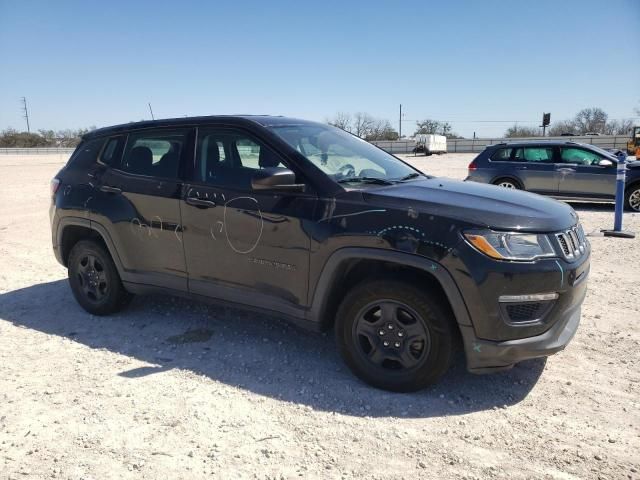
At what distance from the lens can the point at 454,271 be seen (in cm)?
292

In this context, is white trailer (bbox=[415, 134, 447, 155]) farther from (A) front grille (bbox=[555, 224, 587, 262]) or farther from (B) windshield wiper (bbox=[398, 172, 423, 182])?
(A) front grille (bbox=[555, 224, 587, 262])

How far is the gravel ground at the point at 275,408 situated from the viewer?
2.62m

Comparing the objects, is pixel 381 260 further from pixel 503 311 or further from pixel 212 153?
pixel 212 153

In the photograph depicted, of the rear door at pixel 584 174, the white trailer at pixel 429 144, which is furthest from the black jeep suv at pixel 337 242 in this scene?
the white trailer at pixel 429 144

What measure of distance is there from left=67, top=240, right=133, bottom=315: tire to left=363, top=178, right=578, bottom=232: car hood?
8.89ft

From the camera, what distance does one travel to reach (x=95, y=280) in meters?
4.77

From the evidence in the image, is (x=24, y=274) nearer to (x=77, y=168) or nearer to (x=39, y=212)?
(x=77, y=168)

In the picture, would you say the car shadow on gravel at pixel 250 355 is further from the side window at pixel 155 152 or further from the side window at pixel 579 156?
the side window at pixel 579 156

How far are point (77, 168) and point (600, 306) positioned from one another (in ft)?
17.2

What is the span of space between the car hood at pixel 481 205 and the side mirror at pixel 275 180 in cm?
51

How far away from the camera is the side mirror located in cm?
331

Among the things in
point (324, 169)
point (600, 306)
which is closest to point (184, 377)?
point (324, 169)

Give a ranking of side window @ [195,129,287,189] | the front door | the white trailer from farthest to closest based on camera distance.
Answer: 1. the white trailer
2. side window @ [195,129,287,189]
3. the front door

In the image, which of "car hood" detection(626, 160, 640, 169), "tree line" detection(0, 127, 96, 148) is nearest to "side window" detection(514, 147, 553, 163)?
"car hood" detection(626, 160, 640, 169)
